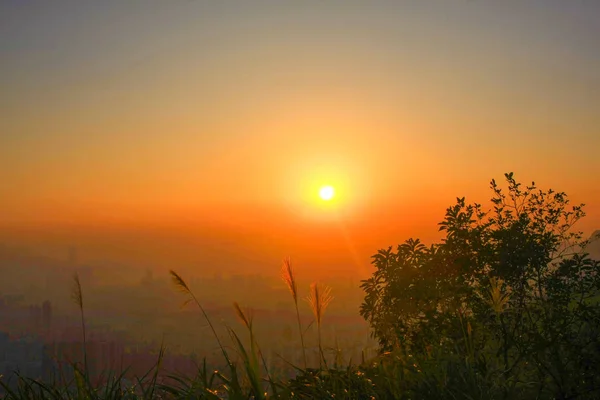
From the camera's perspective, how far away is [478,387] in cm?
468

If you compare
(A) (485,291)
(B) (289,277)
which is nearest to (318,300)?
(B) (289,277)

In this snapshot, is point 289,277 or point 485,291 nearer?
point 289,277

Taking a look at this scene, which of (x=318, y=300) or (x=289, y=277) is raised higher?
(x=289, y=277)

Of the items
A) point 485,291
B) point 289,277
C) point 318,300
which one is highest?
point 485,291

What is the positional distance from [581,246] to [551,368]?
6.29 m

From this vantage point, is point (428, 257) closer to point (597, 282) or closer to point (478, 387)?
point (597, 282)

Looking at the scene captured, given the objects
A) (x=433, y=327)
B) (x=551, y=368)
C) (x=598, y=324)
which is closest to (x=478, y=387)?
(x=551, y=368)

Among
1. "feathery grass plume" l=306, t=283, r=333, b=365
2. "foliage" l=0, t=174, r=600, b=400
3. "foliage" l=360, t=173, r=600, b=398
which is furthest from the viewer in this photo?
"foliage" l=360, t=173, r=600, b=398

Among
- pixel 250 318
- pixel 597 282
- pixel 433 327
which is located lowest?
pixel 250 318

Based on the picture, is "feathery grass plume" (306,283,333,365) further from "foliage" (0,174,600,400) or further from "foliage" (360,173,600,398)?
"foliage" (360,173,600,398)

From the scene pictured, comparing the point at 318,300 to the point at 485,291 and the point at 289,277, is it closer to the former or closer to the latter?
the point at 289,277

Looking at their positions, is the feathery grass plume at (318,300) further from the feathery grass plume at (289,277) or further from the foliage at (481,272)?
the foliage at (481,272)

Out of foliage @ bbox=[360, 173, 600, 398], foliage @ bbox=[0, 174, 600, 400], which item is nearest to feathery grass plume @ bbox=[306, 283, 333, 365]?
foliage @ bbox=[0, 174, 600, 400]

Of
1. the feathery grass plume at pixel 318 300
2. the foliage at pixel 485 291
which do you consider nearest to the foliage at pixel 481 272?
the foliage at pixel 485 291
